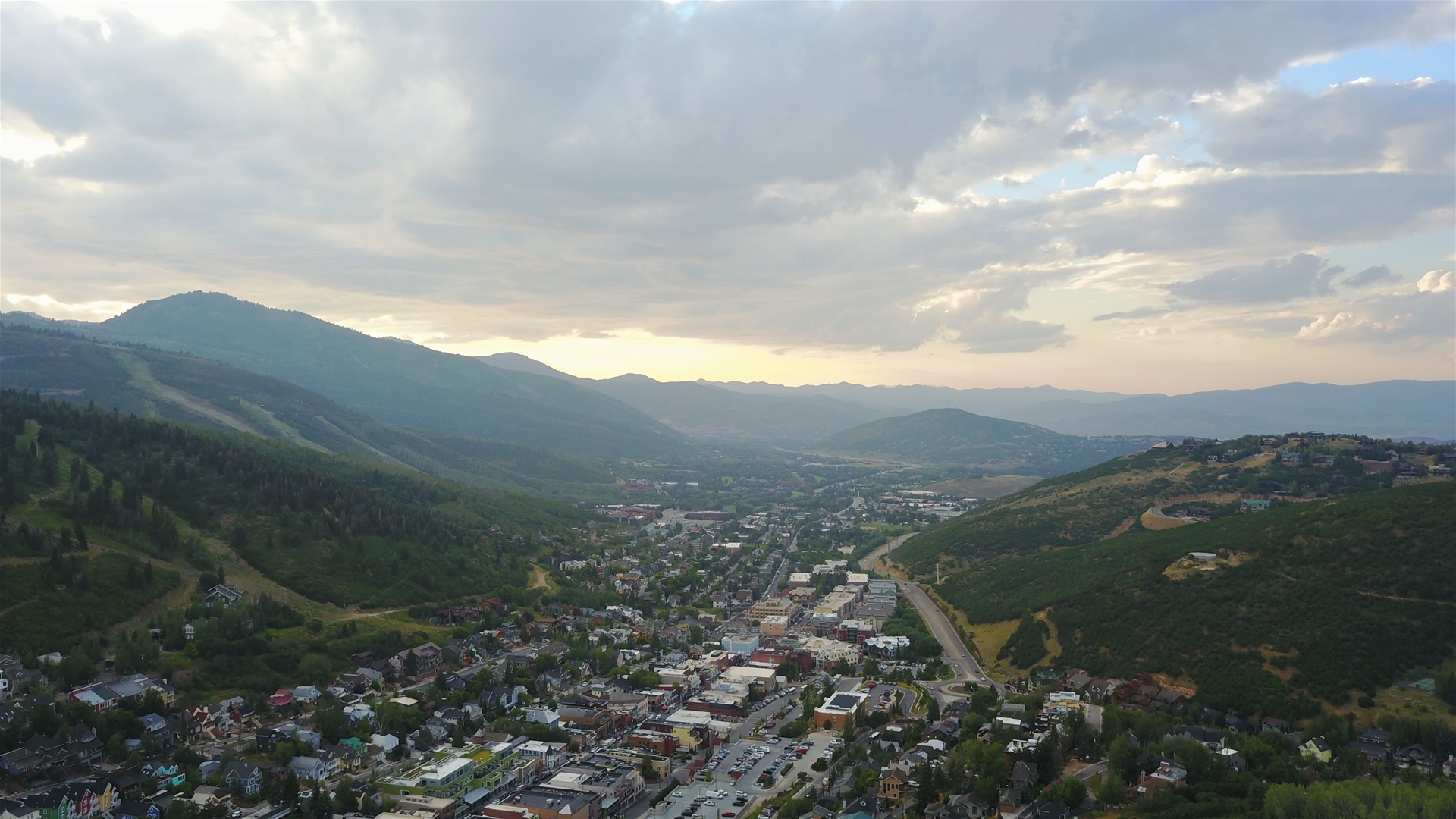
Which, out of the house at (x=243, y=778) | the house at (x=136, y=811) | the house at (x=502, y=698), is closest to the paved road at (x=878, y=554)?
the house at (x=502, y=698)

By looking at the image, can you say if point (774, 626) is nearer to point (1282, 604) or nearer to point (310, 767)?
point (1282, 604)

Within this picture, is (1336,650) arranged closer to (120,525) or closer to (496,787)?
(496,787)

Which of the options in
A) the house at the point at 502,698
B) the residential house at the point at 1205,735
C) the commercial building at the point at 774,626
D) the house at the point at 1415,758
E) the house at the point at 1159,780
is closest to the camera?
the house at the point at 1159,780

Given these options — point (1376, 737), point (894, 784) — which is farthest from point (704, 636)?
point (1376, 737)

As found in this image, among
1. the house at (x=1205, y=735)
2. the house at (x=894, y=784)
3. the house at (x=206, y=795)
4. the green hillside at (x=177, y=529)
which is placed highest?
the green hillside at (x=177, y=529)

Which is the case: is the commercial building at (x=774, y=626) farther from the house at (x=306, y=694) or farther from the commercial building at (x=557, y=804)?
the commercial building at (x=557, y=804)

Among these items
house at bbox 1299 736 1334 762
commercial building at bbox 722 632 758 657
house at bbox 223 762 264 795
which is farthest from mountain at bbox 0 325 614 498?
house at bbox 1299 736 1334 762
